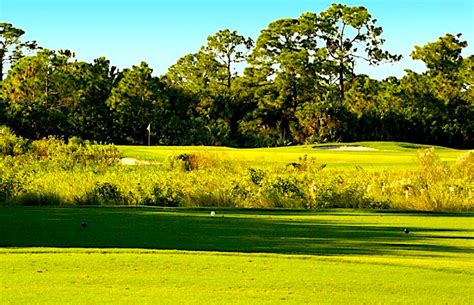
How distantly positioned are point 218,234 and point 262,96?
4944 cm

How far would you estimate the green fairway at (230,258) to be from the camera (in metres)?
7.11

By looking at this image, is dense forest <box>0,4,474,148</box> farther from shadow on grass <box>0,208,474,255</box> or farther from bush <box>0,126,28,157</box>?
shadow on grass <box>0,208,474,255</box>

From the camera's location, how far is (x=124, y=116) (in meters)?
56.3

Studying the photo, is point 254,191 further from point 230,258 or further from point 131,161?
point 131,161

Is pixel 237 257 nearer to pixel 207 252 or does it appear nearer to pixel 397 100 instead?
pixel 207 252

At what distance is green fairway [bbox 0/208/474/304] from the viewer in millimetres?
7109

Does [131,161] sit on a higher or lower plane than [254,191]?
lower

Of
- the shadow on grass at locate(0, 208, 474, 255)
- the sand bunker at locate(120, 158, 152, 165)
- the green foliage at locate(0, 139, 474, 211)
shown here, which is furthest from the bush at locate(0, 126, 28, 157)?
the shadow on grass at locate(0, 208, 474, 255)

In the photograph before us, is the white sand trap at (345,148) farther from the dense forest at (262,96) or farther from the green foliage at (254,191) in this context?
the green foliage at (254,191)

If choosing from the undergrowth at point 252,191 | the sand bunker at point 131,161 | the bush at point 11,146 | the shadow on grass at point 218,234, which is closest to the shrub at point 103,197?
the undergrowth at point 252,191

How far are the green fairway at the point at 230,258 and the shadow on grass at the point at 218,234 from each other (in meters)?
0.02

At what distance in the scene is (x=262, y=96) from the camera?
61594 mm

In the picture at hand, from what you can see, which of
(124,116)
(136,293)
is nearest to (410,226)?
(136,293)

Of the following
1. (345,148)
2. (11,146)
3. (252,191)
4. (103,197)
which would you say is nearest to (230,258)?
(103,197)
